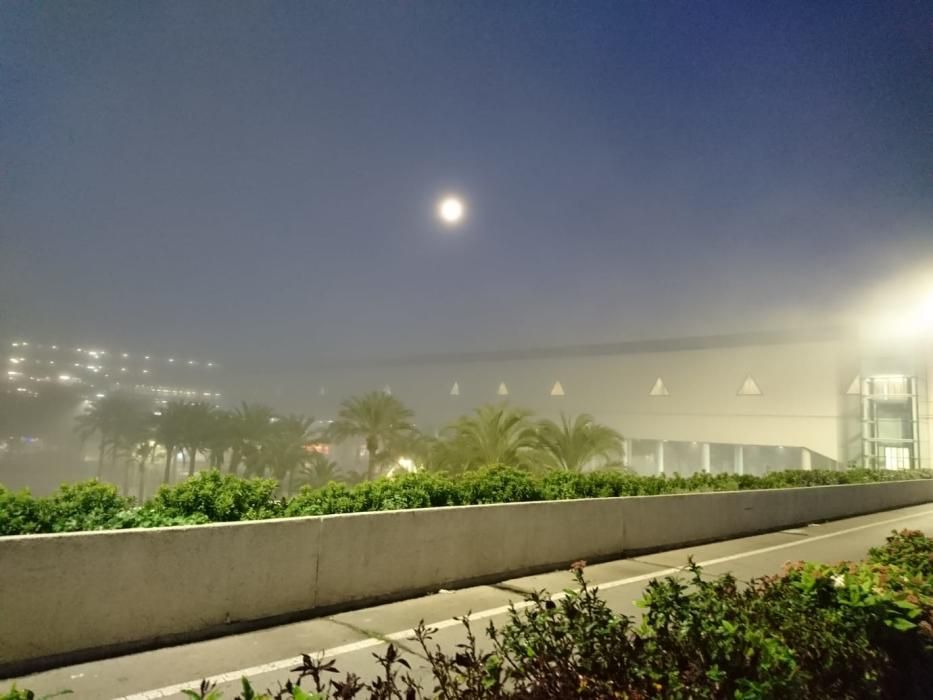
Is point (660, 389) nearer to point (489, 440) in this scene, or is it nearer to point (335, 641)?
point (489, 440)

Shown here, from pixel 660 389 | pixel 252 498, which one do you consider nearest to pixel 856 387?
pixel 660 389

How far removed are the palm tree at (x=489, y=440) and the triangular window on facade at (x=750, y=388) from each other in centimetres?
1771

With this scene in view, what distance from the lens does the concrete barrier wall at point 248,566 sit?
14.0 feet

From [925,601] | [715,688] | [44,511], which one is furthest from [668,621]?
[44,511]

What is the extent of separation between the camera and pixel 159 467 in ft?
371

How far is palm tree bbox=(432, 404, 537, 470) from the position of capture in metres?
21.4

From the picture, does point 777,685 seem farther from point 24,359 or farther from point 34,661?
point 24,359

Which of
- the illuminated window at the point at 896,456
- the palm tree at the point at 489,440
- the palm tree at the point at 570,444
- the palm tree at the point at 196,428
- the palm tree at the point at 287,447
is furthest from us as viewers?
the palm tree at the point at 196,428

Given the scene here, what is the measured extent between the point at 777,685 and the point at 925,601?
2.42m

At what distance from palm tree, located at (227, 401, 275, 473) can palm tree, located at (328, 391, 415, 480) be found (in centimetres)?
792

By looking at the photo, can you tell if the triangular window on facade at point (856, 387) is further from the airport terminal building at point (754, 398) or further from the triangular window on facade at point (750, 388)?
the triangular window on facade at point (750, 388)

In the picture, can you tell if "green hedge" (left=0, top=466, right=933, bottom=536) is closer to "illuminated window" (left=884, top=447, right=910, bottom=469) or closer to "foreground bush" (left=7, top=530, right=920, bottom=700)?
"foreground bush" (left=7, top=530, right=920, bottom=700)

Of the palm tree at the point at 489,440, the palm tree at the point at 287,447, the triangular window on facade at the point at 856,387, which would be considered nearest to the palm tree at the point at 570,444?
the palm tree at the point at 489,440

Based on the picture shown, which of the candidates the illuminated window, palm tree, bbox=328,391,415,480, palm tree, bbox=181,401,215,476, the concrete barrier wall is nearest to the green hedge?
the concrete barrier wall
